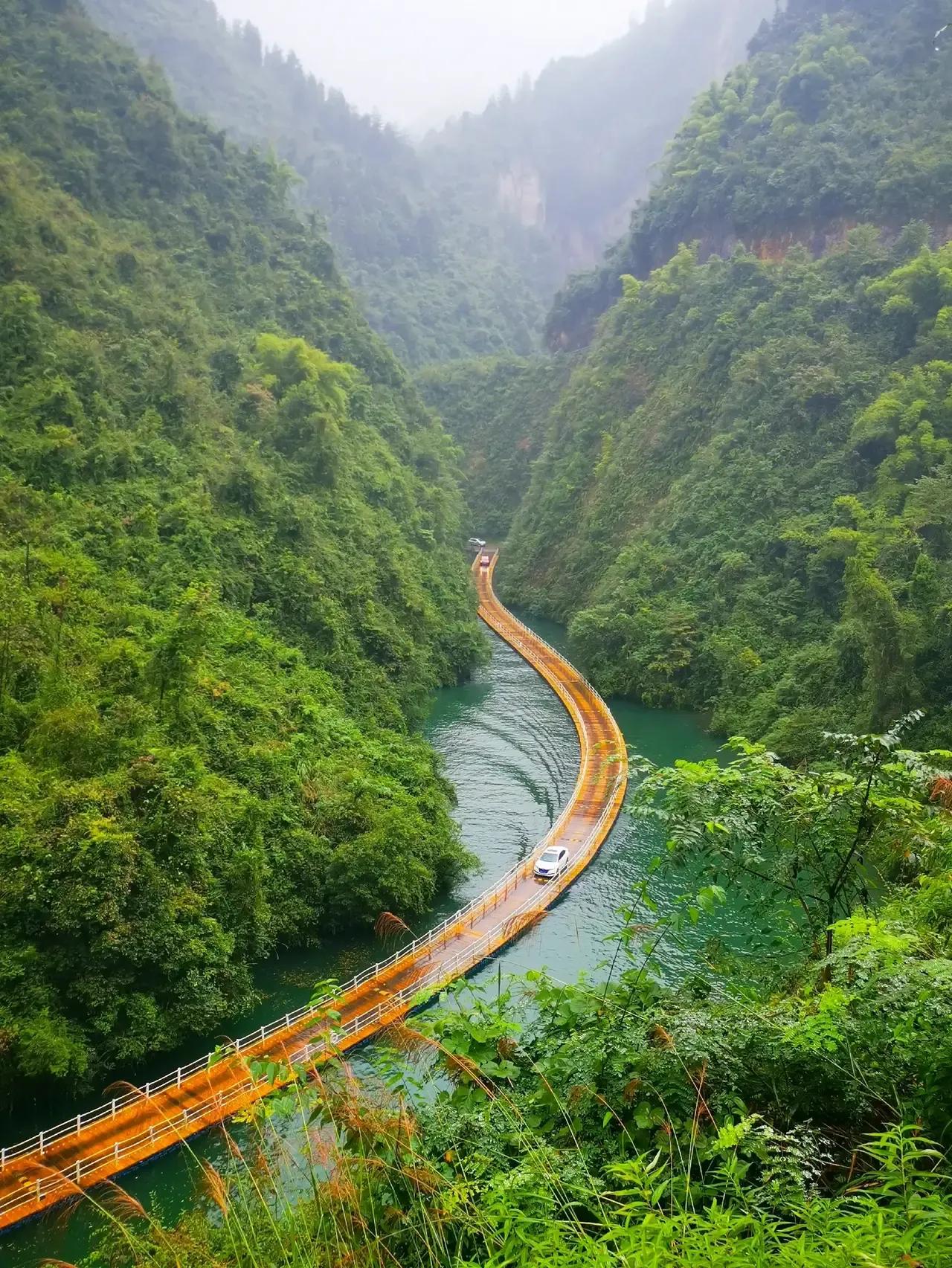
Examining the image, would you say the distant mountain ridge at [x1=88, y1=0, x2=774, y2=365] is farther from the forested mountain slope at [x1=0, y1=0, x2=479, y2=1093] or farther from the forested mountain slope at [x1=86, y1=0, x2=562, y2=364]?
the forested mountain slope at [x1=0, y1=0, x2=479, y2=1093]

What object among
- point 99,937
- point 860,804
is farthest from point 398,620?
point 860,804

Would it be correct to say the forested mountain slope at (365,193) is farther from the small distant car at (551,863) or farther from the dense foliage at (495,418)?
the small distant car at (551,863)

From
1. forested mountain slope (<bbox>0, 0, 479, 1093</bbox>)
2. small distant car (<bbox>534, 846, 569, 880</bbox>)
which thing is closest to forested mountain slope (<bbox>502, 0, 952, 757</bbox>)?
forested mountain slope (<bbox>0, 0, 479, 1093</bbox>)

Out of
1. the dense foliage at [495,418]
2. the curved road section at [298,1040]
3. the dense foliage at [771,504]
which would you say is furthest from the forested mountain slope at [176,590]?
the dense foliage at [495,418]

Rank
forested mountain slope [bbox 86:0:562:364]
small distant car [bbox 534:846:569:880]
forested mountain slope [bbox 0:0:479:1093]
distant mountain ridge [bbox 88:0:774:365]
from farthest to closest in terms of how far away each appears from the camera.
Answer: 1. distant mountain ridge [bbox 88:0:774:365]
2. forested mountain slope [bbox 86:0:562:364]
3. small distant car [bbox 534:846:569:880]
4. forested mountain slope [bbox 0:0:479:1093]

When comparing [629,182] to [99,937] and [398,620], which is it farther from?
[99,937]

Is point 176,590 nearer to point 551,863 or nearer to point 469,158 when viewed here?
point 551,863
